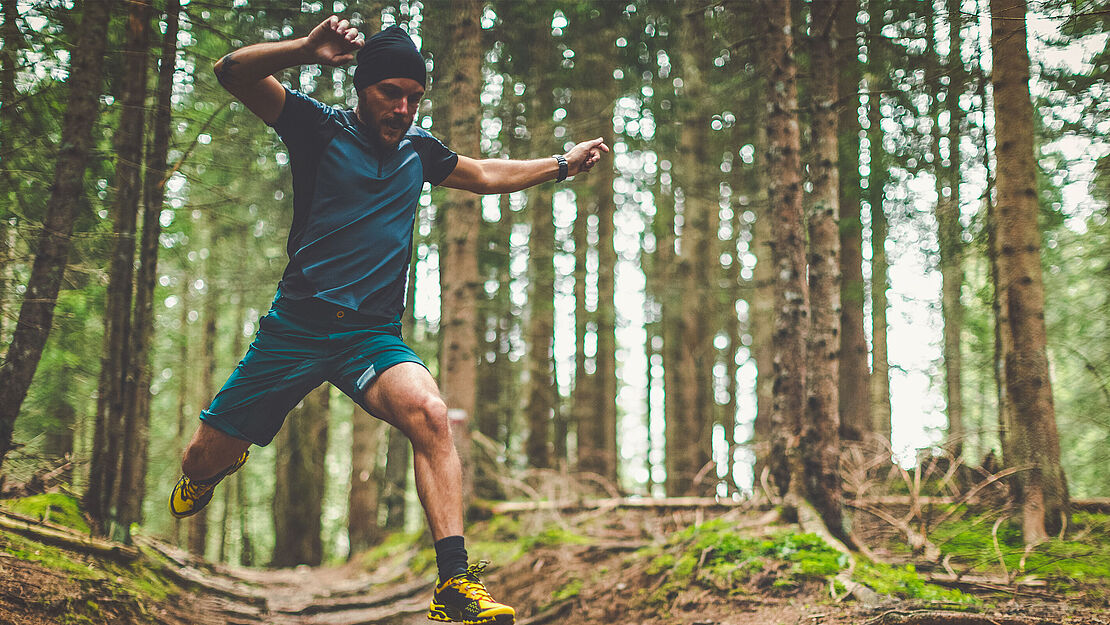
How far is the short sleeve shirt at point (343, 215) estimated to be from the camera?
361cm

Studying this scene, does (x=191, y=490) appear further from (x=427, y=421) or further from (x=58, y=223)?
(x=58, y=223)

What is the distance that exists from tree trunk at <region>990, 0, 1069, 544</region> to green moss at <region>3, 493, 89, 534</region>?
7.19 m

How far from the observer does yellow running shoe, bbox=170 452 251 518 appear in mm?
4047

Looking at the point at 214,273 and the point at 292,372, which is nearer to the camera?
the point at 292,372

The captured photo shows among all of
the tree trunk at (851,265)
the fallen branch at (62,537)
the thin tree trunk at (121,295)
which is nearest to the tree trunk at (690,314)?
the tree trunk at (851,265)

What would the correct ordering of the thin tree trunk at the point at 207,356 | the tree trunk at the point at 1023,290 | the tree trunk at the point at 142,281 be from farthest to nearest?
the thin tree trunk at the point at 207,356 → the tree trunk at the point at 1023,290 → the tree trunk at the point at 142,281

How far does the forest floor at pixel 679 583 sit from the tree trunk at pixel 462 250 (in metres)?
2.08

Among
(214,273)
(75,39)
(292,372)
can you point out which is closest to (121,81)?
(75,39)

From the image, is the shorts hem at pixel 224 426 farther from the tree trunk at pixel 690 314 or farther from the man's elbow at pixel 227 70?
the tree trunk at pixel 690 314

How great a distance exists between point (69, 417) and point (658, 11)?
451 inches

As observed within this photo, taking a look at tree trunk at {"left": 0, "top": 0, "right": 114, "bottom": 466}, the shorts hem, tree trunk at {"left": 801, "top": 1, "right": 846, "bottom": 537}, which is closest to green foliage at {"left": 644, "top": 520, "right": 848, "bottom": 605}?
tree trunk at {"left": 801, "top": 1, "right": 846, "bottom": 537}

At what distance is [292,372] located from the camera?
3643 millimetres

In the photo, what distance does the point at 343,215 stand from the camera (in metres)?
3.67

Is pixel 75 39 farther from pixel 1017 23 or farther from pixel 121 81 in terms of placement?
pixel 1017 23
